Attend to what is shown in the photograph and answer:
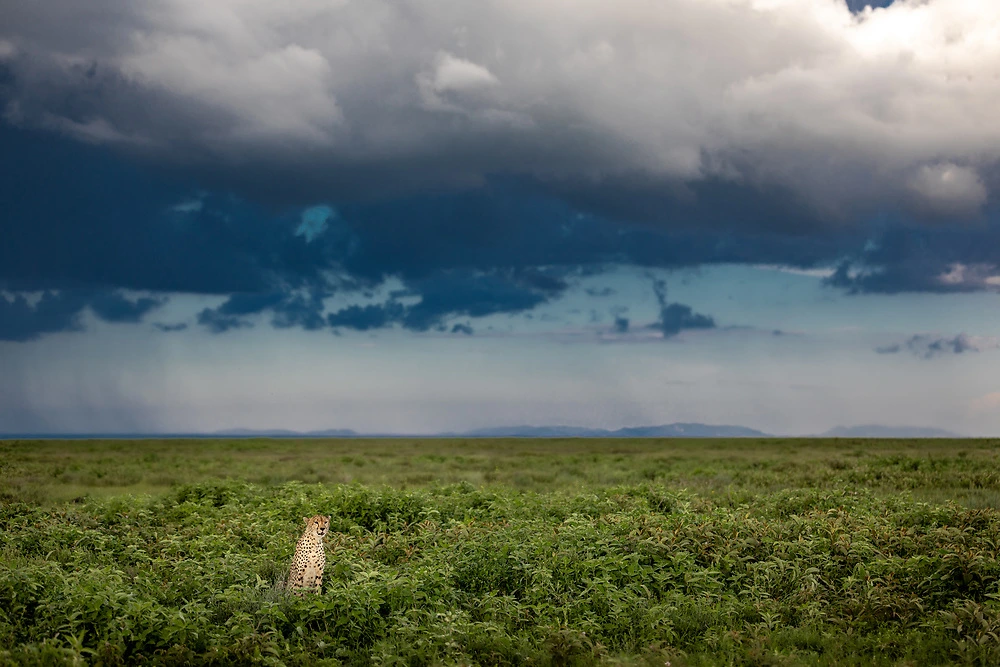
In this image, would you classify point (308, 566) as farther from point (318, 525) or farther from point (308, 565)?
point (318, 525)

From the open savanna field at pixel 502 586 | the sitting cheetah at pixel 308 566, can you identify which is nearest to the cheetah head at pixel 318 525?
the sitting cheetah at pixel 308 566

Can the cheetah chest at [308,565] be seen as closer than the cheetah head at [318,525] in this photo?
Yes

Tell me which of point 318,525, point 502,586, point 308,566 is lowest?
point 502,586

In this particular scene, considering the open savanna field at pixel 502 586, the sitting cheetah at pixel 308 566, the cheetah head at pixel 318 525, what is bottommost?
the open savanna field at pixel 502 586

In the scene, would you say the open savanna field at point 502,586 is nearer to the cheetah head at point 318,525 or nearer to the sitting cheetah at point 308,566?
the sitting cheetah at point 308,566

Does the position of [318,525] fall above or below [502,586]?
above

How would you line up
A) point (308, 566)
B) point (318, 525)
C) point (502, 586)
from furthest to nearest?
1. point (502, 586)
2. point (318, 525)
3. point (308, 566)

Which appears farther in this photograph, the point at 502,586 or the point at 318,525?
the point at 502,586

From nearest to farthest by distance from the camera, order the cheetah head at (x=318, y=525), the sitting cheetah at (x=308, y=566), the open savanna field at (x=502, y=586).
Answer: the open savanna field at (x=502, y=586)
the sitting cheetah at (x=308, y=566)
the cheetah head at (x=318, y=525)

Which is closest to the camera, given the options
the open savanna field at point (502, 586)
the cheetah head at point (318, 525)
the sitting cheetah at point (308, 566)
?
the open savanna field at point (502, 586)

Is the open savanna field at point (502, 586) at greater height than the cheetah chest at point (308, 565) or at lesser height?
lesser

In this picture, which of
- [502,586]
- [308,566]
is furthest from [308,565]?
[502,586]

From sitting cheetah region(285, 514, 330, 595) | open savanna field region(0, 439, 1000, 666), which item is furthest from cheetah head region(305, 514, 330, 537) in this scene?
open savanna field region(0, 439, 1000, 666)


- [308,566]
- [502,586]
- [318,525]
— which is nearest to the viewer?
[308,566]
